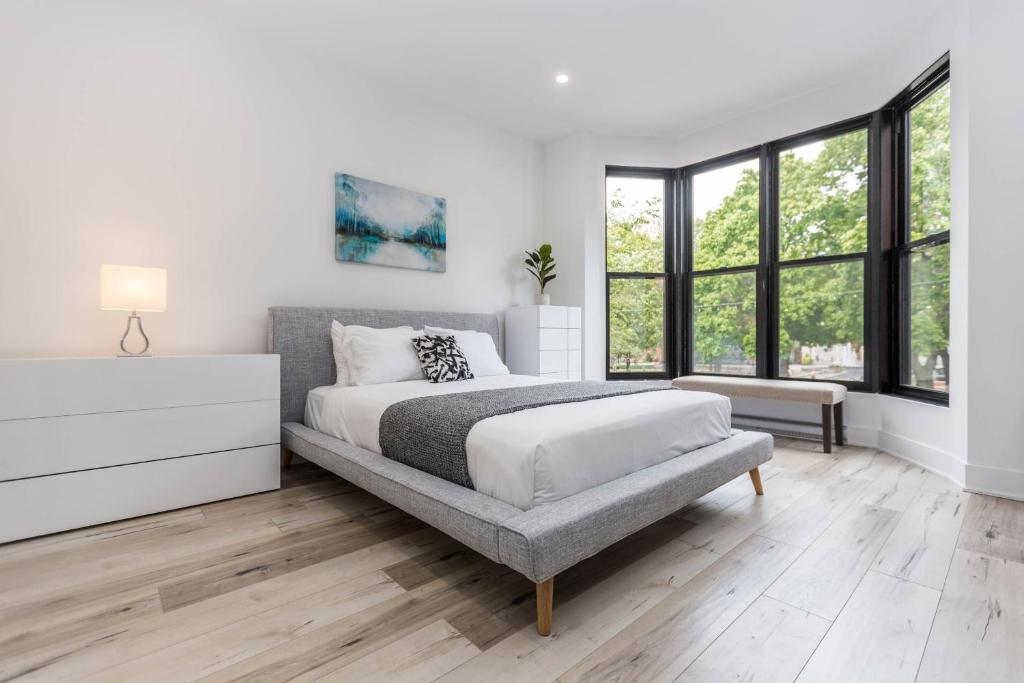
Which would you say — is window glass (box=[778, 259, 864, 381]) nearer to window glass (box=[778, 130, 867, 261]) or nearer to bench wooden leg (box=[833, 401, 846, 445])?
window glass (box=[778, 130, 867, 261])

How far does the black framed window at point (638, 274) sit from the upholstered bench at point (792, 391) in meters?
0.76

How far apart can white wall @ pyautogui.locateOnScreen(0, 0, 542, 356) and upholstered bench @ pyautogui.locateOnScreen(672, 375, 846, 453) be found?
8.13 feet

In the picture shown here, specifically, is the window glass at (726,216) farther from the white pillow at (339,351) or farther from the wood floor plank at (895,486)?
the white pillow at (339,351)

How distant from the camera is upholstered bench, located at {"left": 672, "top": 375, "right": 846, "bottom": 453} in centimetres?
346

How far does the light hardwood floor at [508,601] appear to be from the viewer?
1.26 metres

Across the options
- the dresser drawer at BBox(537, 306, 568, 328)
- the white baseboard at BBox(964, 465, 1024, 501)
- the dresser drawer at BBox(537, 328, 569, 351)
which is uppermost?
the dresser drawer at BBox(537, 306, 568, 328)

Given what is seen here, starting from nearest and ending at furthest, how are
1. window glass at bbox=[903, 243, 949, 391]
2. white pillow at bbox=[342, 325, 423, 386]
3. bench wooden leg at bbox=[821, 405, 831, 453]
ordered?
1. white pillow at bbox=[342, 325, 423, 386]
2. window glass at bbox=[903, 243, 949, 391]
3. bench wooden leg at bbox=[821, 405, 831, 453]

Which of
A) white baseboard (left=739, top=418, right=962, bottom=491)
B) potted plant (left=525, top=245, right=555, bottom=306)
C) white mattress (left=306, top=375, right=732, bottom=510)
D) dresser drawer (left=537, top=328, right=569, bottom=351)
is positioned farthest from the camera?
potted plant (left=525, top=245, right=555, bottom=306)

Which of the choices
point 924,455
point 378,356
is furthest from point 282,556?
point 924,455

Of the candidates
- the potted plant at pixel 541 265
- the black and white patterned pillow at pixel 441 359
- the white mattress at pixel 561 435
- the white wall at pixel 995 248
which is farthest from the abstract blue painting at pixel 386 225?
the white wall at pixel 995 248

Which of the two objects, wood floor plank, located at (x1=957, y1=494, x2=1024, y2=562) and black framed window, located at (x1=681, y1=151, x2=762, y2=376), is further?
black framed window, located at (x1=681, y1=151, x2=762, y2=376)

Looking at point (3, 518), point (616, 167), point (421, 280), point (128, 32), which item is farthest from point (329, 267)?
point (616, 167)

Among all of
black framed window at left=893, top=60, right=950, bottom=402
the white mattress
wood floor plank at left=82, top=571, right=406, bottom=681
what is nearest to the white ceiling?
black framed window at left=893, top=60, right=950, bottom=402

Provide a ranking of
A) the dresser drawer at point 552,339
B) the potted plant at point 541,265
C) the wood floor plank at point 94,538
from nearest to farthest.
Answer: the wood floor plank at point 94,538 → the dresser drawer at point 552,339 → the potted plant at point 541,265
